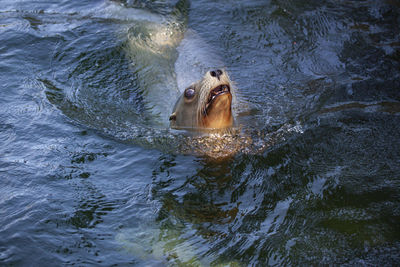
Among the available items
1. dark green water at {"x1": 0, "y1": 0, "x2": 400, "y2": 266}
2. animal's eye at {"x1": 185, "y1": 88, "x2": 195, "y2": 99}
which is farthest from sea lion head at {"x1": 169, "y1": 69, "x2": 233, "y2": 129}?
dark green water at {"x1": 0, "y1": 0, "x2": 400, "y2": 266}

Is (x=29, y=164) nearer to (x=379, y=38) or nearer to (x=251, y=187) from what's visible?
(x=251, y=187)

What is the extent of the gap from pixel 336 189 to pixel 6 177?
293 centimetres

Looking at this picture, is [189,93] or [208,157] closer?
[208,157]

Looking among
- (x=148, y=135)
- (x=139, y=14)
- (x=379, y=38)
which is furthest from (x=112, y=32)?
(x=379, y=38)

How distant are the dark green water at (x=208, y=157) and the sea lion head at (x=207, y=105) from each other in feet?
0.74

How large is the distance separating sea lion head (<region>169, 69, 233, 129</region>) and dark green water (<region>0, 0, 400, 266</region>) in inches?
8.8

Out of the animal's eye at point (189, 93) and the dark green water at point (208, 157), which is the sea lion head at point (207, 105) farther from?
the dark green water at point (208, 157)

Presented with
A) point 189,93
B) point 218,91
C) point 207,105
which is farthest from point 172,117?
point 218,91

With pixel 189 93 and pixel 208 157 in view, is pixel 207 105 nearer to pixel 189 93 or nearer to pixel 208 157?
pixel 189 93

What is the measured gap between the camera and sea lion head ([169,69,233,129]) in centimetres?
475

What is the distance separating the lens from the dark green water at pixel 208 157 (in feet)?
11.3

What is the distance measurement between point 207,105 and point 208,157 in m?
0.57

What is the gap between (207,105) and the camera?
4.89 m

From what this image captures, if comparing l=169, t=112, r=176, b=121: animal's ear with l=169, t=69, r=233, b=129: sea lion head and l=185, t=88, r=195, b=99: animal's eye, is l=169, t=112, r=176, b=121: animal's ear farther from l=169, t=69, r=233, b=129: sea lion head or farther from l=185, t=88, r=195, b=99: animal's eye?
l=185, t=88, r=195, b=99: animal's eye
